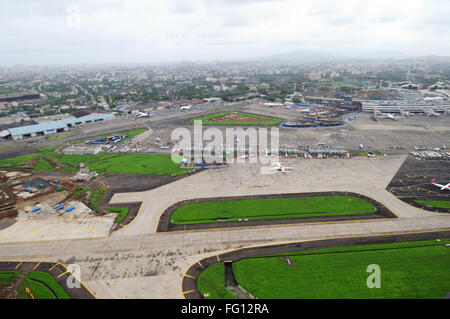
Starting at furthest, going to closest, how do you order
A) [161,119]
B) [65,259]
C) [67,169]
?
[161,119] < [67,169] < [65,259]

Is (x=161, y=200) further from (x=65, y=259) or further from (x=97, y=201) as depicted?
(x=65, y=259)

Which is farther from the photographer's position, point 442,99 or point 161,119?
point 442,99

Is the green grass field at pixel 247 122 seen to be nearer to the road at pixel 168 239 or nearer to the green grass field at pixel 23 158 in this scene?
the green grass field at pixel 23 158

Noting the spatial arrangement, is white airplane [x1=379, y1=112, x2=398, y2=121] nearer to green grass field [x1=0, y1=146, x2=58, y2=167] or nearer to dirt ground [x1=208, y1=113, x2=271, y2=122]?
dirt ground [x1=208, y1=113, x2=271, y2=122]

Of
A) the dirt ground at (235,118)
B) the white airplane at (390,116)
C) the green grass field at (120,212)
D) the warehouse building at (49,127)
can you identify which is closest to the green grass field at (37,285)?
the green grass field at (120,212)
